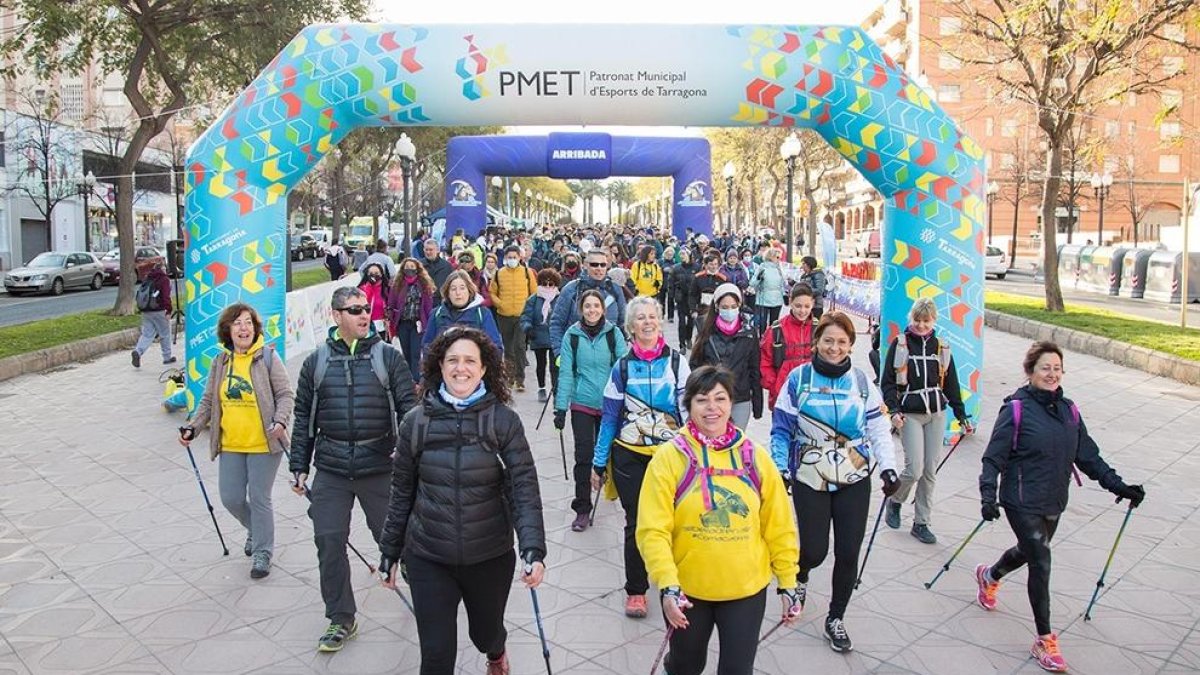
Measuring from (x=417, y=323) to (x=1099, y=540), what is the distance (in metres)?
6.70

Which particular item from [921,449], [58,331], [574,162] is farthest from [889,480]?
[574,162]

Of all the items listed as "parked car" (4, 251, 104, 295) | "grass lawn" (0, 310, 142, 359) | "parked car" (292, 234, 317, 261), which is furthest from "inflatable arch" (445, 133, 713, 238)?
"parked car" (292, 234, 317, 261)

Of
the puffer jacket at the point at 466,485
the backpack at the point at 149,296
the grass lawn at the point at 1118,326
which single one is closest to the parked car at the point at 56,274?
the backpack at the point at 149,296

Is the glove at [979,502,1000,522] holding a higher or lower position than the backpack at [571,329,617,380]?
lower

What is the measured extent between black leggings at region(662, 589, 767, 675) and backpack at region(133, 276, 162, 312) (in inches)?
439

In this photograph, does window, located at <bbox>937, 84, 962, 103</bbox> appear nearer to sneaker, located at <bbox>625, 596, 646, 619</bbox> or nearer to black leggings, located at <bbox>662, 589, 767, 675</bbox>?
sneaker, located at <bbox>625, 596, 646, 619</bbox>

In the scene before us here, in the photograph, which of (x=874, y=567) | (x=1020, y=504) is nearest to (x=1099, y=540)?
(x=874, y=567)

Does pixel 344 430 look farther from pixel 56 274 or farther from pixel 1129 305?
pixel 56 274

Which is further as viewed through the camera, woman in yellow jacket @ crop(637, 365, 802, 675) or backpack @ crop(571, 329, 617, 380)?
backpack @ crop(571, 329, 617, 380)

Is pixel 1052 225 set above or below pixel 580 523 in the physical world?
above

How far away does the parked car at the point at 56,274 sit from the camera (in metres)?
27.5

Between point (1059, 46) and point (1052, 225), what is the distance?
357 centimetres

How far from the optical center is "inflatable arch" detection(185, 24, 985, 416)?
9758 mm

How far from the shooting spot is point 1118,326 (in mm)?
16266
